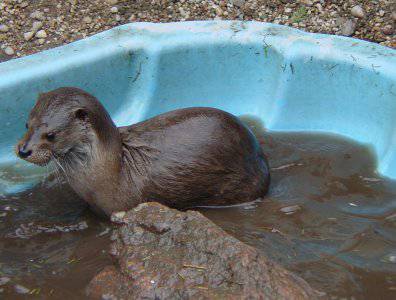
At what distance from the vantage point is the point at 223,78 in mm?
4430

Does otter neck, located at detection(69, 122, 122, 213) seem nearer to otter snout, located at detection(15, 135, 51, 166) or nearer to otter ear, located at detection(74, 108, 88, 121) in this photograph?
otter ear, located at detection(74, 108, 88, 121)

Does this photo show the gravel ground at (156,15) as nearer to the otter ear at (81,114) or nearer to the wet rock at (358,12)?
the wet rock at (358,12)

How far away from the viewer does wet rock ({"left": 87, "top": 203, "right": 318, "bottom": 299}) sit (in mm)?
2295

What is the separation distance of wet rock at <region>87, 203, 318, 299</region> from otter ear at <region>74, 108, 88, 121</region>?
2.64 feet

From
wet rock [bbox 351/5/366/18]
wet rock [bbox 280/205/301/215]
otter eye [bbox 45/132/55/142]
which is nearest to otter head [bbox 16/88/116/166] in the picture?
otter eye [bbox 45/132/55/142]

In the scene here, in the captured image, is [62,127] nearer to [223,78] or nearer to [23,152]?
[23,152]

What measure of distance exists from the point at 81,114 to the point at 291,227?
1166 millimetres

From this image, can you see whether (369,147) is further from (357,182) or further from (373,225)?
(373,225)

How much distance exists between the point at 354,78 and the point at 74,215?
1.86 m

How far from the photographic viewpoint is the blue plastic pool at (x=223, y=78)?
3.99 meters

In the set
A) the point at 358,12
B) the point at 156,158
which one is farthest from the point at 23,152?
the point at 358,12

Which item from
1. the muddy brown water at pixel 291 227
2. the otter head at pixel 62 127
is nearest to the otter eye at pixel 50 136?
the otter head at pixel 62 127

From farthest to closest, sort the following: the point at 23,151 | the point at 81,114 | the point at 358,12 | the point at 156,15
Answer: the point at 156,15 → the point at 358,12 → the point at 81,114 → the point at 23,151

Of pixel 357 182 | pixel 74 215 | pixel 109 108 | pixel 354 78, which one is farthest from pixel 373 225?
pixel 109 108
